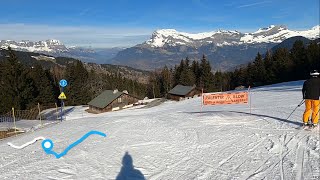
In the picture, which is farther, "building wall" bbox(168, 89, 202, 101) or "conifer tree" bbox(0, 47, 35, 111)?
"building wall" bbox(168, 89, 202, 101)

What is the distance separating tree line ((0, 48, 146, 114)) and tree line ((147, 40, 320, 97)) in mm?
13979

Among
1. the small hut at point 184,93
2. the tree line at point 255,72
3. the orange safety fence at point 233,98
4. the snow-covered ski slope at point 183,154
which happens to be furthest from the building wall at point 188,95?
the snow-covered ski slope at point 183,154

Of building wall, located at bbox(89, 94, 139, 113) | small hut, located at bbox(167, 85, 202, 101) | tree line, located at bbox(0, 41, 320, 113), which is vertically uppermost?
tree line, located at bbox(0, 41, 320, 113)

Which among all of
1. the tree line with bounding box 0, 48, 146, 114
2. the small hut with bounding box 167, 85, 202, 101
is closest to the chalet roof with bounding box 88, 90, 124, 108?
the tree line with bounding box 0, 48, 146, 114

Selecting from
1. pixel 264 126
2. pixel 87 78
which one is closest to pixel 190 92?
pixel 87 78

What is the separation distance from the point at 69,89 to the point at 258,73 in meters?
53.1

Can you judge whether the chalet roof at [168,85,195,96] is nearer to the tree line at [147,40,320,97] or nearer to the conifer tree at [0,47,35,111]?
the tree line at [147,40,320,97]

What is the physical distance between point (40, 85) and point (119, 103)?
20225mm

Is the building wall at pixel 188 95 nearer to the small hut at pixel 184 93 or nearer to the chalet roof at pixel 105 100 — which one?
the small hut at pixel 184 93

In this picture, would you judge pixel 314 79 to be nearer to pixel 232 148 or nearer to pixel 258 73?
pixel 232 148

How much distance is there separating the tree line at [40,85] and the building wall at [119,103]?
12.6 metres

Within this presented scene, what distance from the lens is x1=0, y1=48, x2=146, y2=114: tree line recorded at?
5188 cm

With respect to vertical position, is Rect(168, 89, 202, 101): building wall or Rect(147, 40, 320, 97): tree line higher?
Rect(147, 40, 320, 97): tree line

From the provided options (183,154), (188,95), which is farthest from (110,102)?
(183,154)
